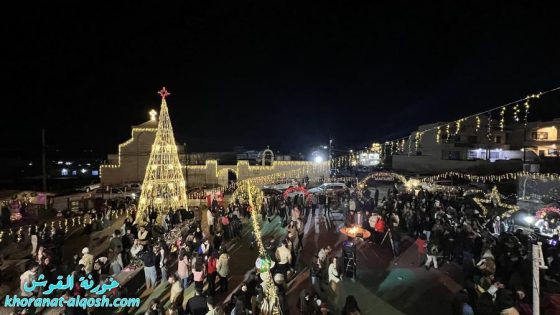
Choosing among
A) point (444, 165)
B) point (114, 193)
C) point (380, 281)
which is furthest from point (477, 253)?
point (444, 165)

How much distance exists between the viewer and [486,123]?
35.0m

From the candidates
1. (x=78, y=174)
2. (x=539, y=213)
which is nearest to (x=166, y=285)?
(x=539, y=213)

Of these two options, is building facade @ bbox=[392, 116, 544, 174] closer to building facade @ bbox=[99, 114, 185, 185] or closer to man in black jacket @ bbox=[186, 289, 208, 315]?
building facade @ bbox=[99, 114, 185, 185]

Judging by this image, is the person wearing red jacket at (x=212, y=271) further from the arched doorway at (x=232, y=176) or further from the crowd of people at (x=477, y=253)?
the arched doorway at (x=232, y=176)

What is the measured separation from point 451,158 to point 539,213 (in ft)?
79.3

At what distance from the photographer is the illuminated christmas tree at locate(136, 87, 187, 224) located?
1463 centimetres

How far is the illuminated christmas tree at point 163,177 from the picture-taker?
14633 mm

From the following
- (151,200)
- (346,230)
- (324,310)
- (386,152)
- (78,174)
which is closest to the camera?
(324,310)

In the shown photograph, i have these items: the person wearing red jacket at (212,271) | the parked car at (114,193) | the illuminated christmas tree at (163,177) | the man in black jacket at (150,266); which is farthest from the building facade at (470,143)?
the man in black jacket at (150,266)

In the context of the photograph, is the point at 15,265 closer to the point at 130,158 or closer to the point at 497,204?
the point at 497,204

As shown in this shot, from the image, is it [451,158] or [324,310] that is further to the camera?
[451,158]

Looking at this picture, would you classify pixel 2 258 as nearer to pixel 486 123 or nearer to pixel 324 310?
pixel 324 310

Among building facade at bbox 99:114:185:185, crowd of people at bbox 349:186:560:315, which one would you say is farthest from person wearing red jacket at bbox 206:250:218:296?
building facade at bbox 99:114:185:185

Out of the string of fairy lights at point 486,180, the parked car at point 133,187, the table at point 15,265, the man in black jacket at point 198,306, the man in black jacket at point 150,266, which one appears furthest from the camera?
the parked car at point 133,187
